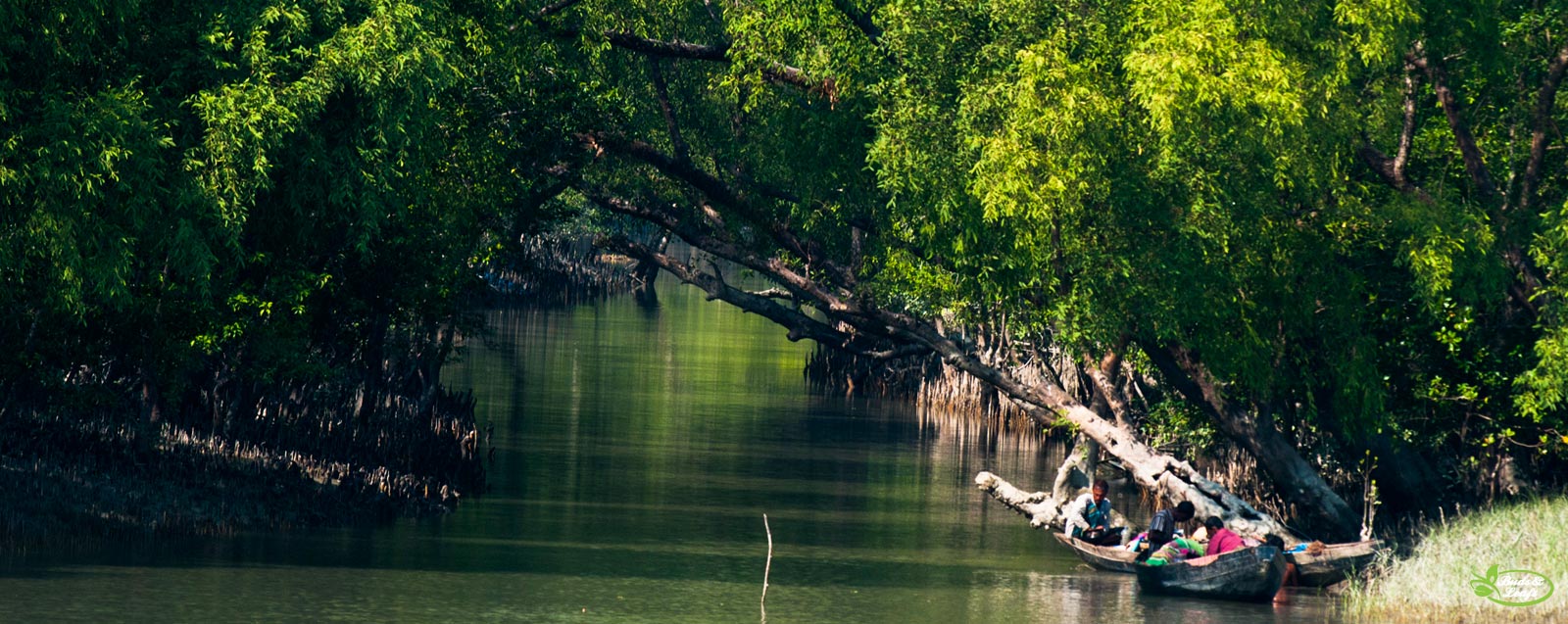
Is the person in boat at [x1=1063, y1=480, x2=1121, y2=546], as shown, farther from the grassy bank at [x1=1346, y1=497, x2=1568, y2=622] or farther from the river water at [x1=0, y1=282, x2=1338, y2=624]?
the grassy bank at [x1=1346, y1=497, x2=1568, y2=622]

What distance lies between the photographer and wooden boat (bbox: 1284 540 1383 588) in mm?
23344

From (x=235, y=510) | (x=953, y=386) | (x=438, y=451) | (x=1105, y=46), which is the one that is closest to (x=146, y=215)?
(x=235, y=510)

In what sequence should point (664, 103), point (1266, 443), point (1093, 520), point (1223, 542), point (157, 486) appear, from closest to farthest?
point (157, 486)
point (1223, 542)
point (1266, 443)
point (1093, 520)
point (664, 103)

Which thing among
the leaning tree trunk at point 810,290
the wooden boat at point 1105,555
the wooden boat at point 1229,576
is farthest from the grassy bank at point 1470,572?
the leaning tree trunk at point 810,290

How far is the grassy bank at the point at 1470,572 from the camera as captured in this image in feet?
67.0

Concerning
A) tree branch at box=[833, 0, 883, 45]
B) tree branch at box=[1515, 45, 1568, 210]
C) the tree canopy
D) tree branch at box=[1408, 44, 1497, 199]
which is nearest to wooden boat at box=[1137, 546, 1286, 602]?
Result: the tree canopy

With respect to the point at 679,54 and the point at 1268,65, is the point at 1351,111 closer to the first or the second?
the point at 1268,65

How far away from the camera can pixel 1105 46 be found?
75.5 ft

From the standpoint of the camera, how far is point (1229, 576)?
22531 millimetres

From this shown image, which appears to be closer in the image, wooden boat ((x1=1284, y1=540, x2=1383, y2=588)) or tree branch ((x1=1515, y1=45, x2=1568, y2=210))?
tree branch ((x1=1515, y1=45, x2=1568, y2=210))

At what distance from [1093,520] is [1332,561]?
3.69 metres

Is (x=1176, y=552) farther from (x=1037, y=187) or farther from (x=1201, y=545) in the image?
(x=1037, y=187)

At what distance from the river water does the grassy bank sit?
87 cm

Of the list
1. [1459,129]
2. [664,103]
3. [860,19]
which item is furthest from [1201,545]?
[664,103]
